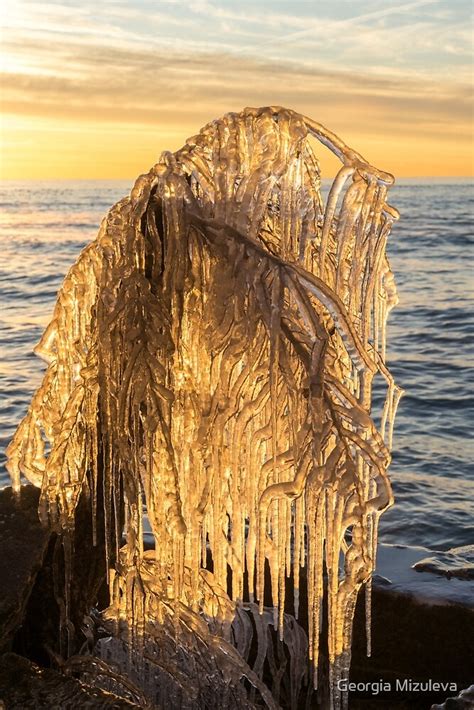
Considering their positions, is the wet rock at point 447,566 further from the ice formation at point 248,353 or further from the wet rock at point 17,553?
the wet rock at point 17,553

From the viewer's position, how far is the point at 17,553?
5.27 metres

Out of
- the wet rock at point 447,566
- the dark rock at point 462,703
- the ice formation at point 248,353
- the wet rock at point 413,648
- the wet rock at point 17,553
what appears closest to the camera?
the ice formation at point 248,353

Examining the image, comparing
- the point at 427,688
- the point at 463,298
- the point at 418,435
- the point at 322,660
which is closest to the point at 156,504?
the point at 322,660

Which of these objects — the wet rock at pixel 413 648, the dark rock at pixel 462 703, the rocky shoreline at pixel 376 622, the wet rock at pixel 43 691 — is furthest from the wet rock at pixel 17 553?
the dark rock at pixel 462 703

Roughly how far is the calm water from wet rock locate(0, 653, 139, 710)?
5.67 metres

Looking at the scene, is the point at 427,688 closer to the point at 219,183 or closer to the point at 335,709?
the point at 335,709

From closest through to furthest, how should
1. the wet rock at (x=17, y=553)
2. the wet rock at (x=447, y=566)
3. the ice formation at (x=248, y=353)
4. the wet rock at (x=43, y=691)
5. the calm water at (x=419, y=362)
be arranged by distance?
1. the ice formation at (x=248, y=353)
2. the wet rock at (x=43, y=691)
3. the wet rock at (x=17, y=553)
4. the wet rock at (x=447, y=566)
5. the calm water at (x=419, y=362)

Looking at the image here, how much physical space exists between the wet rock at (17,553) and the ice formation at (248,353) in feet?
3.47

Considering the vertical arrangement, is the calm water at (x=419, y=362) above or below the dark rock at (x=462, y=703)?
below

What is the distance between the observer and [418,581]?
19.9ft

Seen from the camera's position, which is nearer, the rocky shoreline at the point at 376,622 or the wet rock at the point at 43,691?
the wet rock at the point at 43,691

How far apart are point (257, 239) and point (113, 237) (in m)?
0.68

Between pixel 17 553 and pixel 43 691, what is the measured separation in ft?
3.79

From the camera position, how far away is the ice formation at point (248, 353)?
10.8 ft
